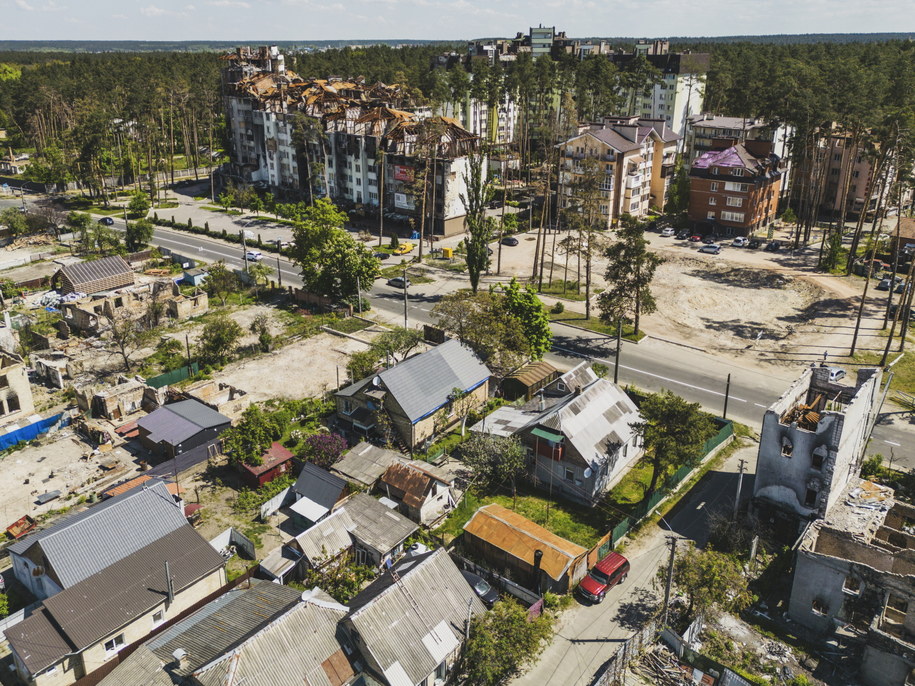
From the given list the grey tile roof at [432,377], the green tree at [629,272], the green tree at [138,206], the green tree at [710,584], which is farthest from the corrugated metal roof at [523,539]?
the green tree at [138,206]

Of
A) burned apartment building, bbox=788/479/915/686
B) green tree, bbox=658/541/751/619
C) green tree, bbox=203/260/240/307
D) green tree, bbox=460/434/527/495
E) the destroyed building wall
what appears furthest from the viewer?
green tree, bbox=203/260/240/307

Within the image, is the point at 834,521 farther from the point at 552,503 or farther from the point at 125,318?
the point at 125,318

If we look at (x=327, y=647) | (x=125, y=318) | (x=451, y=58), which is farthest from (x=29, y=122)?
(x=327, y=647)

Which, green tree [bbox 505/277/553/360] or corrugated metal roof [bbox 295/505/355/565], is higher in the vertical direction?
green tree [bbox 505/277/553/360]

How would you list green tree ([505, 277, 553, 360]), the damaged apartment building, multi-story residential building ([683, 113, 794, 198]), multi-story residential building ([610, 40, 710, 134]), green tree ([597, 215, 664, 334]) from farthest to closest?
multi-story residential building ([610, 40, 710, 134]) < multi-story residential building ([683, 113, 794, 198]) < the damaged apartment building < green tree ([597, 215, 664, 334]) < green tree ([505, 277, 553, 360])

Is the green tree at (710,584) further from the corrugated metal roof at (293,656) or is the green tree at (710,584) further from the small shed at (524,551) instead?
the corrugated metal roof at (293,656)

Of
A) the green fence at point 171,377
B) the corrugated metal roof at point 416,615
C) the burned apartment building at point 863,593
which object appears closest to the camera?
the corrugated metal roof at point 416,615

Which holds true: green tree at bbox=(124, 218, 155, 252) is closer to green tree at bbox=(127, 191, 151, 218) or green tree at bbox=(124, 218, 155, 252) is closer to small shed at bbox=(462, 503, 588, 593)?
green tree at bbox=(127, 191, 151, 218)

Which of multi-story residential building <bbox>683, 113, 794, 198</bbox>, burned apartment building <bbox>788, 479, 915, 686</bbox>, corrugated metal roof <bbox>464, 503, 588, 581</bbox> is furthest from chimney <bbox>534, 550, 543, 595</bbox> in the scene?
multi-story residential building <bbox>683, 113, 794, 198</bbox>
